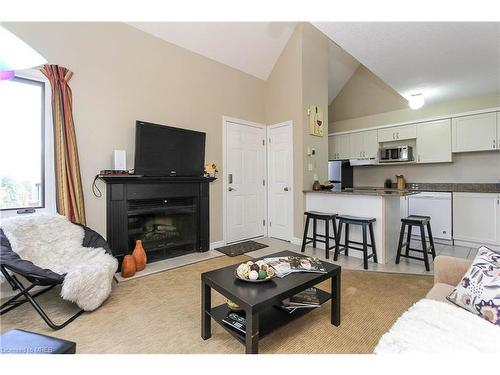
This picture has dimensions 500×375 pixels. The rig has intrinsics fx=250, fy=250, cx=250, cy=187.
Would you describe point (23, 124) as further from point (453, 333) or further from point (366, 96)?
point (366, 96)

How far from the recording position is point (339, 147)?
561 centimetres

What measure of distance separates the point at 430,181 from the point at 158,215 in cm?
481

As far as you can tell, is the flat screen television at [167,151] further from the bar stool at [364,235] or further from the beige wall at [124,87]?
the bar stool at [364,235]

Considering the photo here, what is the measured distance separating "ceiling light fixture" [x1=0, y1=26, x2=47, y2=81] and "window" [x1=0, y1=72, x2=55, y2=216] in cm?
177

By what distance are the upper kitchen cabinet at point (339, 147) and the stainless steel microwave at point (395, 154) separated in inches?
27.7

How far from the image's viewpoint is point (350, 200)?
3.45 metres

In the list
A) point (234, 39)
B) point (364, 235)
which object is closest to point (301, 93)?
point (234, 39)

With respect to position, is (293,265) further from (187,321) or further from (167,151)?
(167,151)

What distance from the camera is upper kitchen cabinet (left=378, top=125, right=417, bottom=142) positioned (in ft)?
14.9

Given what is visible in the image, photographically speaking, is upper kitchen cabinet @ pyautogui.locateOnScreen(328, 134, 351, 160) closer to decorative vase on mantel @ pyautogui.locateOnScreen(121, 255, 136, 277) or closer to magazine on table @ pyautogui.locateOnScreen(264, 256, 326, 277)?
magazine on table @ pyautogui.locateOnScreen(264, 256, 326, 277)

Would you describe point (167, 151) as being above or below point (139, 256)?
above
